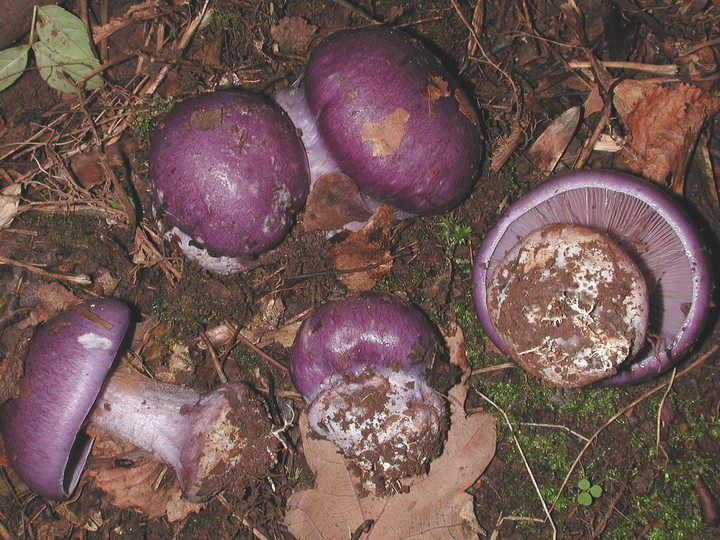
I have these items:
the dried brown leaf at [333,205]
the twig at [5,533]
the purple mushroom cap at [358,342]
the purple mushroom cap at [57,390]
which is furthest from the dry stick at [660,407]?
the twig at [5,533]

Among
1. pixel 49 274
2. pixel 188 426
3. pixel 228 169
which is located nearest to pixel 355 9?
pixel 228 169

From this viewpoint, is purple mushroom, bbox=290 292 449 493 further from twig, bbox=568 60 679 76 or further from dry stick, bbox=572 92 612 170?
twig, bbox=568 60 679 76

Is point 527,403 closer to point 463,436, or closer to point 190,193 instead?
point 463,436

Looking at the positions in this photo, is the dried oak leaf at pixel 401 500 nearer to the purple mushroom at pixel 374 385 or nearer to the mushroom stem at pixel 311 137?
the purple mushroom at pixel 374 385

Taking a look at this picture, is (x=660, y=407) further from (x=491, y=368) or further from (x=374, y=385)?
(x=374, y=385)

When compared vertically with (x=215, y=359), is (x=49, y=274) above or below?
above

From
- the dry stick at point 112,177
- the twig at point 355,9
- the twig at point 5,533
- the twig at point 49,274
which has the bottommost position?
the twig at point 5,533

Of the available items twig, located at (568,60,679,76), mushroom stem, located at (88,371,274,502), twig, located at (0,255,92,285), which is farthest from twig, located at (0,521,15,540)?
twig, located at (568,60,679,76)
